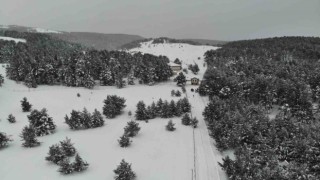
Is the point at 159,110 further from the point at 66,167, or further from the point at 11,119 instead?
the point at 11,119

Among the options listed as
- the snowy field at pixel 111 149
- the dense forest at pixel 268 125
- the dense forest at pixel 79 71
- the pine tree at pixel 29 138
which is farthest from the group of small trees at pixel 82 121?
the dense forest at pixel 79 71

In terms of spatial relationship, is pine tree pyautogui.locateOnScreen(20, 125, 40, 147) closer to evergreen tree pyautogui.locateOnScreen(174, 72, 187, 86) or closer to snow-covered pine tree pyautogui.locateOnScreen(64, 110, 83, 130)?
snow-covered pine tree pyautogui.locateOnScreen(64, 110, 83, 130)

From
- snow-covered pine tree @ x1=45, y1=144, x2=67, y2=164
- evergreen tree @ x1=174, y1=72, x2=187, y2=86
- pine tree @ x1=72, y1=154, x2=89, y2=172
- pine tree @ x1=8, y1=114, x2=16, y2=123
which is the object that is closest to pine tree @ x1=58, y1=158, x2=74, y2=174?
pine tree @ x1=72, y1=154, x2=89, y2=172

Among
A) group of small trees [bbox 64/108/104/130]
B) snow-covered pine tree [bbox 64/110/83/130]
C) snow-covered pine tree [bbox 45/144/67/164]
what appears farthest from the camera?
group of small trees [bbox 64/108/104/130]

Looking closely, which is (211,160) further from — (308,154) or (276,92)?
(276,92)

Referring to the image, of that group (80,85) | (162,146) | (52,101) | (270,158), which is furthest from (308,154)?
(80,85)

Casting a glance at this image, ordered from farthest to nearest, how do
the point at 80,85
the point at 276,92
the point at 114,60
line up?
the point at 114,60 < the point at 80,85 < the point at 276,92

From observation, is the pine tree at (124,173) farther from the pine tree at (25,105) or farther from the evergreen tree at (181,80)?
the evergreen tree at (181,80)
